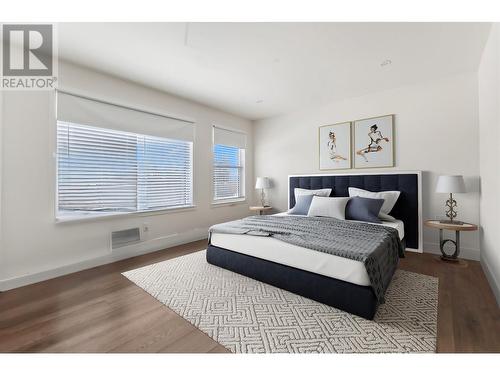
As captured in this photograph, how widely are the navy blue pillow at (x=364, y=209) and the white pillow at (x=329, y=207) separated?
0.10 m

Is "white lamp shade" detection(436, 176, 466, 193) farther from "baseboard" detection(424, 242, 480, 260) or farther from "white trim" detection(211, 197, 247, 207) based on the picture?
"white trim" detection(211, 197, 247, 207)

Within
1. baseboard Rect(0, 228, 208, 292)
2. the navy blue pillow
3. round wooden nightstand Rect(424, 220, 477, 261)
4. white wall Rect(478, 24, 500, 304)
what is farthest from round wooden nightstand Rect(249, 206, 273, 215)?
white wall Rect(478, 24, 500, 304)

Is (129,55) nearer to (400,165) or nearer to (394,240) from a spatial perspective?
(394,240)

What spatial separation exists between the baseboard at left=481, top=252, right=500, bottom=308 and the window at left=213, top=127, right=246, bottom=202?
12.8ft

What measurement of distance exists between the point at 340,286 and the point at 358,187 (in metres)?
2.34

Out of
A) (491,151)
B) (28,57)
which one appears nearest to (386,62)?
(491,151)

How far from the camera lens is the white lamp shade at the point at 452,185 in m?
2.81

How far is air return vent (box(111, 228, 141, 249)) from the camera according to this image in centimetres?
311

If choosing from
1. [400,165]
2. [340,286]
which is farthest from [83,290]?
[400,165]

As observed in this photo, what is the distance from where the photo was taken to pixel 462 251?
3092 mm

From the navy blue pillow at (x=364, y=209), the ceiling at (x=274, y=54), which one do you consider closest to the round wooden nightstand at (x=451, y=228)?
the navy blue pillow at (x=364, y=209)

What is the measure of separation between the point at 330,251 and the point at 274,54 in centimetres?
214

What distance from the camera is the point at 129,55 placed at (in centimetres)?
256

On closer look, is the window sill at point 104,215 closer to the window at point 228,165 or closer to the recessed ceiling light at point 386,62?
the window at point 228,165
